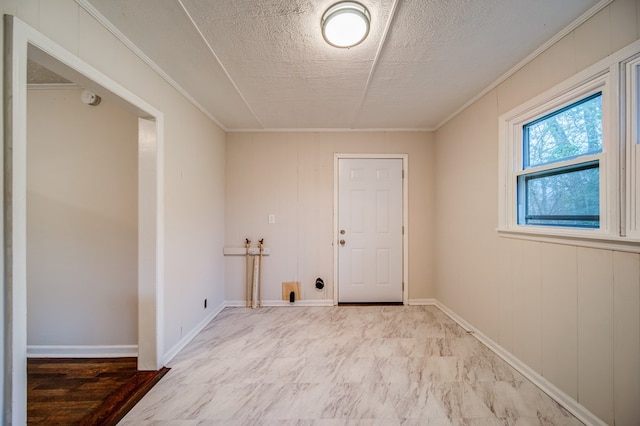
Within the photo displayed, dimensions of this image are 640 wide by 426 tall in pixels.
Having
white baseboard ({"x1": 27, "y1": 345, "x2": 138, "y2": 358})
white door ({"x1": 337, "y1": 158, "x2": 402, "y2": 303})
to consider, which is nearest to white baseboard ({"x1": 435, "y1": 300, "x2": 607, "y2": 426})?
white door ({"x1": 337, "y1": 158, "x2": 402, "y2": 303})

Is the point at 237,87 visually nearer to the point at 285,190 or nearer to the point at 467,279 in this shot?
the point at 285,190

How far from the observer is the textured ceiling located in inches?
53.5

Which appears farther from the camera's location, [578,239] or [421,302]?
[421,302]

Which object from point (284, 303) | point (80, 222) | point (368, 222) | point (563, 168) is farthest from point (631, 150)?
point (80, 222)

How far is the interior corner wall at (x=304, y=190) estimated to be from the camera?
3363mm

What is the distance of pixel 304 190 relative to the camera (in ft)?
11.1

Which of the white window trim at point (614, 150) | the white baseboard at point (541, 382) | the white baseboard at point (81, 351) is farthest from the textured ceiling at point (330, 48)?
the white baseboard at point (81, 351)

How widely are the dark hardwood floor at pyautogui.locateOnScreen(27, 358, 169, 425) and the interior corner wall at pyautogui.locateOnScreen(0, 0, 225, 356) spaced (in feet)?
1.07

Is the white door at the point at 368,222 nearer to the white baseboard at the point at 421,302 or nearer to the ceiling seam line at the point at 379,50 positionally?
the white baseboard at the point at 421,302

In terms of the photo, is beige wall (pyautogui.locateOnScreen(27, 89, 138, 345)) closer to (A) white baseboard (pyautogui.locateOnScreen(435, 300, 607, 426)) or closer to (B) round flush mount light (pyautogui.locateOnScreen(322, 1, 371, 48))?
(B) round flush mount light (pyautogui.locateOnScreen(322, 1, 371, 48))

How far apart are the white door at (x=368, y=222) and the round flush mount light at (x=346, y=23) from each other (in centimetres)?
192

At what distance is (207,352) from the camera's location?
2184mm

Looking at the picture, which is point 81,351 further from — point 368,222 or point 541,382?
point 541,382

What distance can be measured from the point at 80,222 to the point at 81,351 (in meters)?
1.14
